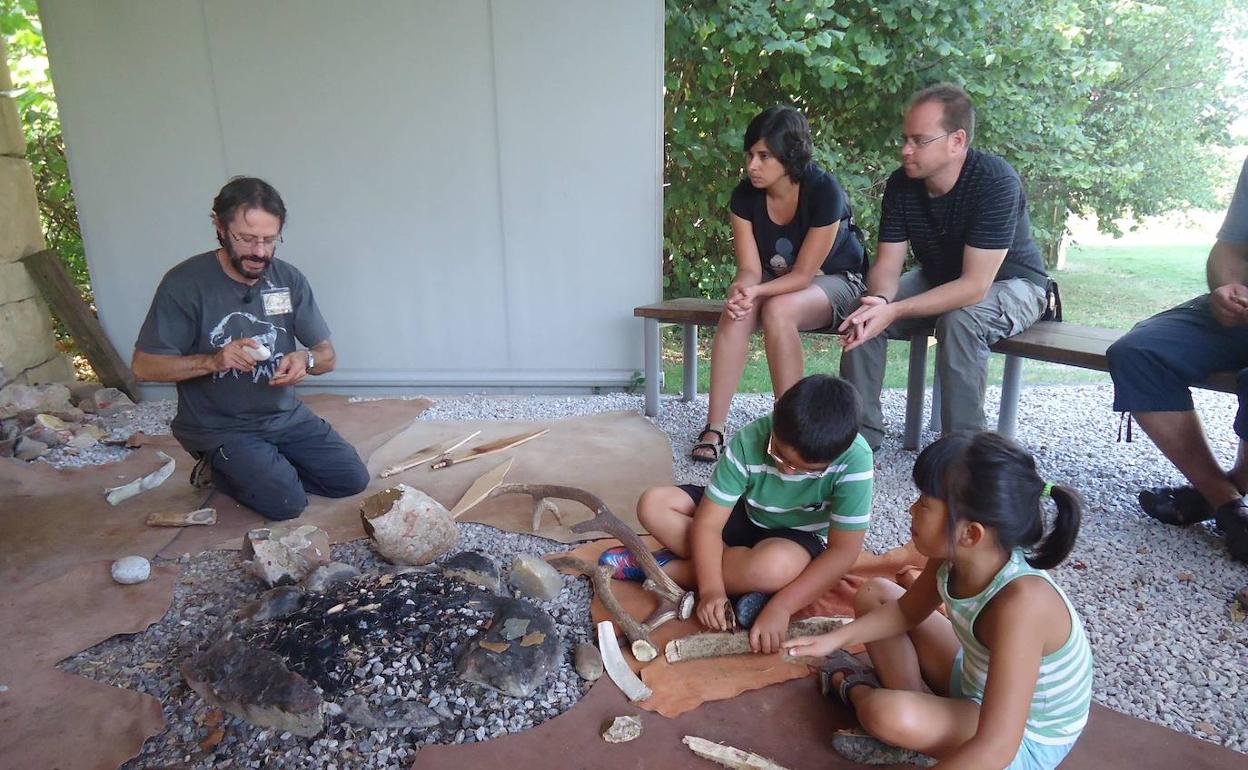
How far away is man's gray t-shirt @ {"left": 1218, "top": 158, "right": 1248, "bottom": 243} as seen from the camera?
107 inches

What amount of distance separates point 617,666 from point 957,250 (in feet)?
7.42

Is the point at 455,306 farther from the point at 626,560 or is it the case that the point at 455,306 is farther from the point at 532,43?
the point at 626,560

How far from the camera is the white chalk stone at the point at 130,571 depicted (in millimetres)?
2490

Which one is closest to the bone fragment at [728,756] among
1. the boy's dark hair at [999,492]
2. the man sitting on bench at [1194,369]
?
the boy's dark hair at [999,492]

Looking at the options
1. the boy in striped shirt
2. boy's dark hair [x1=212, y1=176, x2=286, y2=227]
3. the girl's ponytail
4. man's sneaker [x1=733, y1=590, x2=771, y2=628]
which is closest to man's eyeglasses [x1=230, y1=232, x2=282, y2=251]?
boy's dark hair [x1=212, y1=176, x2=286, y2=227]

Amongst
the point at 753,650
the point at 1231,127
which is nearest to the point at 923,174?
the point at 753,650

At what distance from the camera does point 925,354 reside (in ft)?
11.6

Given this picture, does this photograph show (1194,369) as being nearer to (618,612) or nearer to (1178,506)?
(1178,506)

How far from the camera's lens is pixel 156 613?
7.63 feet

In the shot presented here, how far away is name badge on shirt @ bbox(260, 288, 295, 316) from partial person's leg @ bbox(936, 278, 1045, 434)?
263 centimetres

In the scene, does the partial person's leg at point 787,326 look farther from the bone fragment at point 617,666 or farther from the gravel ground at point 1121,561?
the bone fragment at point 617,666

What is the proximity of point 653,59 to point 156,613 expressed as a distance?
348cm

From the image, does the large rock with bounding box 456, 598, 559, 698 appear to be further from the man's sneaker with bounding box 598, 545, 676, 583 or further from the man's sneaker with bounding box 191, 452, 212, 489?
the man's sneaker with bounding box 191, 452, 212, 489

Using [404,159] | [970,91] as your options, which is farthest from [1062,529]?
[970,91]
